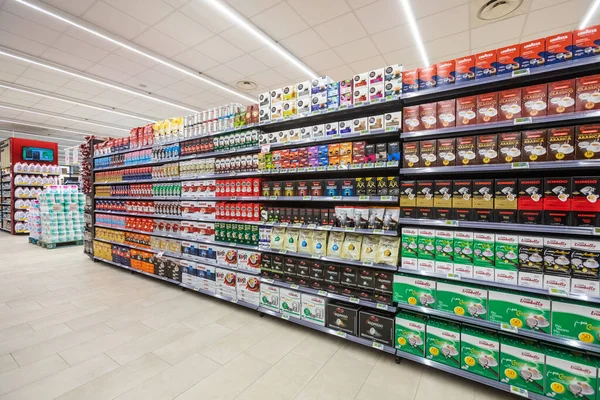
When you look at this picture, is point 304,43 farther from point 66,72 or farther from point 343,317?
point 66,72

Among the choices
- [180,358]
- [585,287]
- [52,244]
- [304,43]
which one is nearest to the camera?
[585,287]

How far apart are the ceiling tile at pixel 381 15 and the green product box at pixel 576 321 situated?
4595 mm

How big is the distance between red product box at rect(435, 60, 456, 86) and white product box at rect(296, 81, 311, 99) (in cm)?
124

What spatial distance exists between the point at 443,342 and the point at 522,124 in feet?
5.76

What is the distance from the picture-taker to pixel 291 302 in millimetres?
3062

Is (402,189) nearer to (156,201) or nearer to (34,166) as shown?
(156,201)

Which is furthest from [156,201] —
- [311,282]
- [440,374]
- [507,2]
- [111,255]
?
[507,2]

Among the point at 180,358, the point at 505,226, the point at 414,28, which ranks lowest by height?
the point at 180,358

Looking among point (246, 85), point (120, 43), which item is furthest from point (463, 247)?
point (246, 85)

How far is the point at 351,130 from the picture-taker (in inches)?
108

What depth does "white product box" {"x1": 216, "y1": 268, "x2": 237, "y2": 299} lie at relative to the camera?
→ 11.8 ft

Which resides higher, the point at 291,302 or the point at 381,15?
the point at 381,15

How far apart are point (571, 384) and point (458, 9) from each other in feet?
16.9

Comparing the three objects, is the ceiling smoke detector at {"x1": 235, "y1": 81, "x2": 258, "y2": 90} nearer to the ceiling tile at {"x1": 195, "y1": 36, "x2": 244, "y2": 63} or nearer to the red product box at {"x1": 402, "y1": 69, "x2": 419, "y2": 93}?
the ceiling tile at {"x1": 195, "y1": 36, "x2": 244, "y2": 63}
